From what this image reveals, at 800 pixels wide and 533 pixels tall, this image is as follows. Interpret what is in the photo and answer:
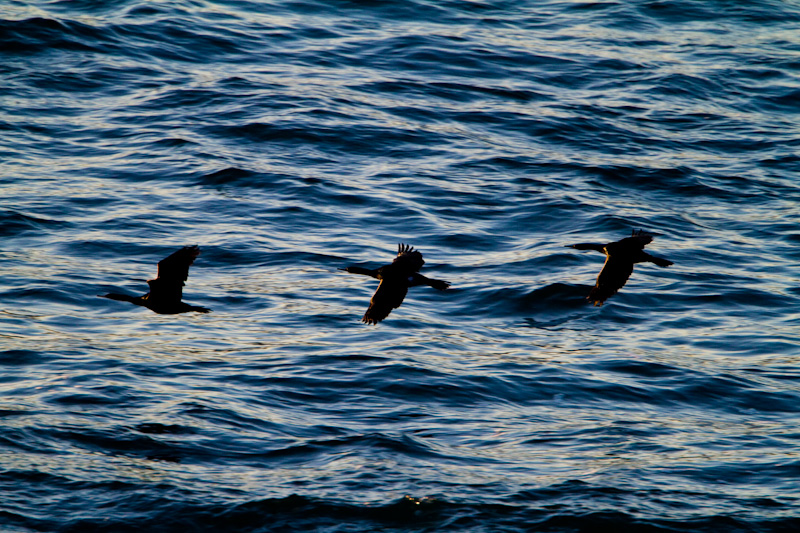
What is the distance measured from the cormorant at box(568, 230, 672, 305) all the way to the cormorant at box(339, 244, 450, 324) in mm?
1377

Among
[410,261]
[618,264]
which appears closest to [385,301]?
[410,261]

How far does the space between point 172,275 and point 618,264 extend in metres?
4.03

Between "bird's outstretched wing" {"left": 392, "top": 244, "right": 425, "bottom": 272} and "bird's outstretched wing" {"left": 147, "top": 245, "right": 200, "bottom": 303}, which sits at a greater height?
"bird's outstretched wing" {"left": 392, "top": 244, "right": 425, "bottom": 272}

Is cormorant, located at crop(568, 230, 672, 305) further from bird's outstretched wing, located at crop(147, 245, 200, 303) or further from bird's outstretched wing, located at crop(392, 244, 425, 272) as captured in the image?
bird's outstretched wing, located at crop(147, 245, 200, 303)

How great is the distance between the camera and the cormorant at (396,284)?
352 inches

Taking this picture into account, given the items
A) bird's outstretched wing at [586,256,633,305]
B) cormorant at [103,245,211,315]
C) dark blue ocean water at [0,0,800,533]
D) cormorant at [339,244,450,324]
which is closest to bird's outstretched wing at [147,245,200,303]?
cormorant at [103,245,211,315]

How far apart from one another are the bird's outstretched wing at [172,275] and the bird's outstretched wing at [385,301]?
173 cm

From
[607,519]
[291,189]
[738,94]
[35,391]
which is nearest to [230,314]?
[35,391]

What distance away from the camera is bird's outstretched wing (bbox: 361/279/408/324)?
352 inches

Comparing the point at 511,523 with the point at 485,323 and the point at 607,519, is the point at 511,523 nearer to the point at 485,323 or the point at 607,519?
the point at 607,519

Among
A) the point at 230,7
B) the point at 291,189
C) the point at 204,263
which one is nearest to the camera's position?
the point at 204,263

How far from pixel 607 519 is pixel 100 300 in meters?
6.81

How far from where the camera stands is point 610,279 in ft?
30.8

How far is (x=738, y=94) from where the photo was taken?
2055 centimetres
